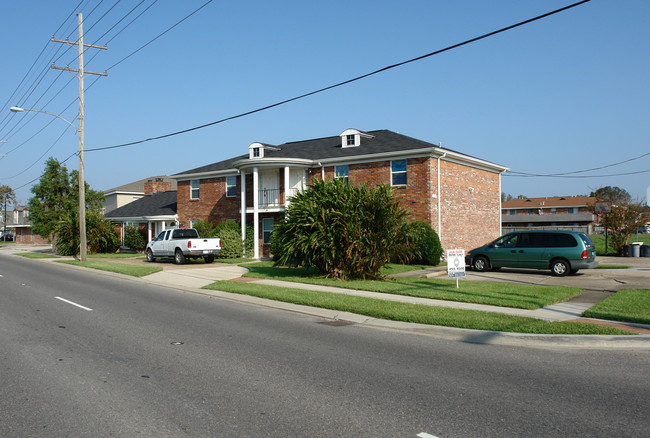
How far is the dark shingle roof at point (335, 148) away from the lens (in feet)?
86.3

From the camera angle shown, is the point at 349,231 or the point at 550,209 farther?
the point at 550,209

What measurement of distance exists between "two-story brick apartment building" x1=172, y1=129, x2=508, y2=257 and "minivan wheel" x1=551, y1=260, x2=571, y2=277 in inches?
266

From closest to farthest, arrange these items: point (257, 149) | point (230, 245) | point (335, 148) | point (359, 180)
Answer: point (359, 180)
point (230, 245)
point (335, 148)
point (257, 149)

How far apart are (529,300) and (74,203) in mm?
36481

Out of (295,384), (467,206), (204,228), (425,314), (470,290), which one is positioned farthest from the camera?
(204,228)

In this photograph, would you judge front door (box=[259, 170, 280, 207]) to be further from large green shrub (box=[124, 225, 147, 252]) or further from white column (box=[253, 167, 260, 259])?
large green shrub (box=[124, 225, 147, 252])

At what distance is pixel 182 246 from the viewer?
83.9ft

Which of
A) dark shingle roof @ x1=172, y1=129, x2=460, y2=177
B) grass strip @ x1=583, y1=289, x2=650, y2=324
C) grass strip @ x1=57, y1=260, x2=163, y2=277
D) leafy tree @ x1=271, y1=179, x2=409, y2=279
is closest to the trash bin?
dark shingle roof @ x1=172, y1=129, x2=460, y2=177

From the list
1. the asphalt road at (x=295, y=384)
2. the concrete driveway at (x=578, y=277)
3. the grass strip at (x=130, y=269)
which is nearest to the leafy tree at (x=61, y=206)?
the grass strip at (x=130, y=269)

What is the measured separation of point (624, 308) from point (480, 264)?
9828 mm

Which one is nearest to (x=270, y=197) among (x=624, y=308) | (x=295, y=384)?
(x=624, y=308)

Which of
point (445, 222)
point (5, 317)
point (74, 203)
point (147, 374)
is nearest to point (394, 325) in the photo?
point (147, 374)

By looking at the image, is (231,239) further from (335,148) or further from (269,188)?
(335,148)

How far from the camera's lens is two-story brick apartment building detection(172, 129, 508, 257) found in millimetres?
24797
